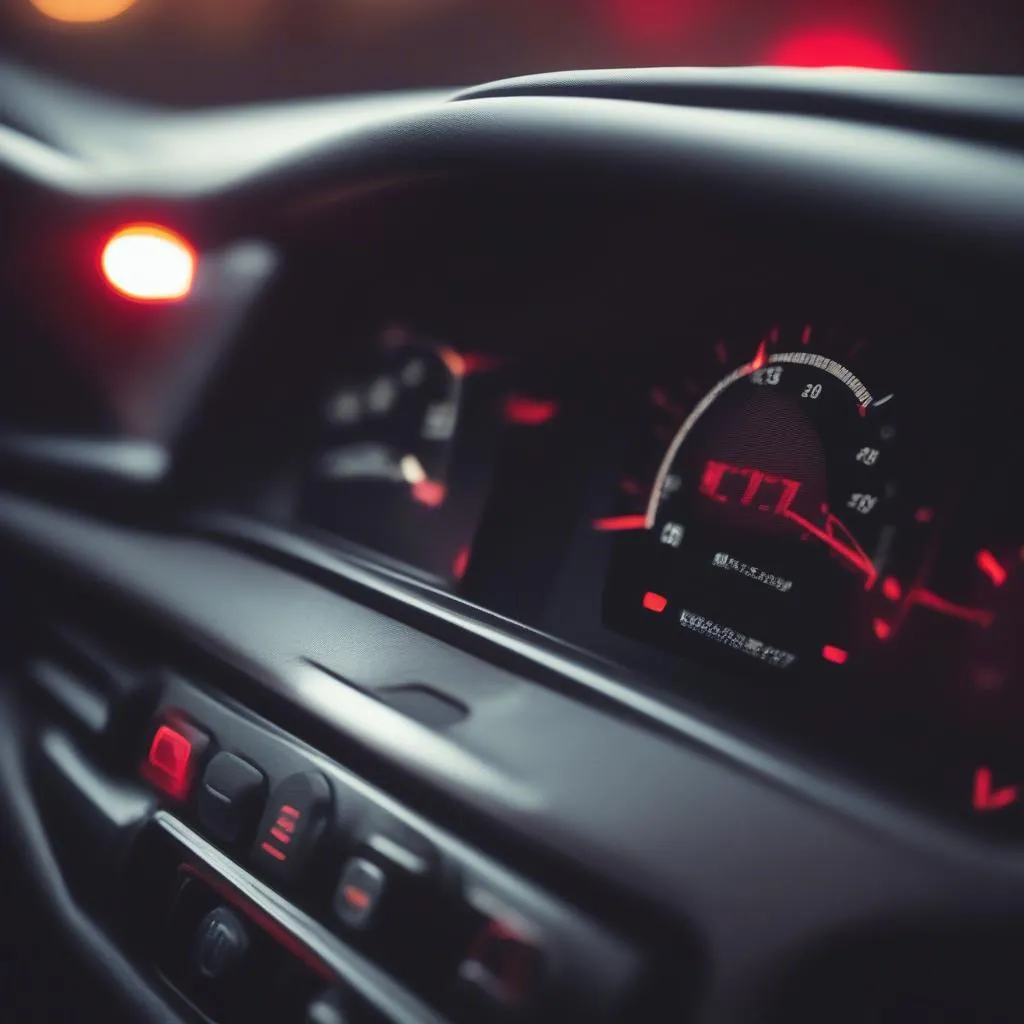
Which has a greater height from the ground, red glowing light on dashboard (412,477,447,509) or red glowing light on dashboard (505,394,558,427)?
red glowing light on dashboard (505,394,558,427)

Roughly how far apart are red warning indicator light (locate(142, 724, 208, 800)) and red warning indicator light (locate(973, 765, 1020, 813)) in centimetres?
61

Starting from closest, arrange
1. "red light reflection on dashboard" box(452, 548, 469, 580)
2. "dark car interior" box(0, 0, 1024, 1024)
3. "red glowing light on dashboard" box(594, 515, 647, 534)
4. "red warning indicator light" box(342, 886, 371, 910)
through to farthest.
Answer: "dark car interior" box(0, 0, 1024, 1024) → "red warning indicator light" box(342, 886, 371, 910) → "red glowing light on dashboard" box(594, 515, 647, 534) → "red light reflection on dashboard" box(452, 548, 469, 580)

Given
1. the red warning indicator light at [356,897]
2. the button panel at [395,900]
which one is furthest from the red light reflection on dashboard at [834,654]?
the red warning indicator light at [356,897]

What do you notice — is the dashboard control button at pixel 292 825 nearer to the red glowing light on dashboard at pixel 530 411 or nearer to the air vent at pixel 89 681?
the air vent at pixel 89 681

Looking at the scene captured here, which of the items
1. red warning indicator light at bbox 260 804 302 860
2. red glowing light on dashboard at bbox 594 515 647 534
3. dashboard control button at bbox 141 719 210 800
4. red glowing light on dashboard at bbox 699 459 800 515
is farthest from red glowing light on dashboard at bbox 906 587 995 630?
dashboard control button at bbox 141 719 210 800

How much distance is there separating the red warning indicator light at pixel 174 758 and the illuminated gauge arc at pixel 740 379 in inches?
17.5

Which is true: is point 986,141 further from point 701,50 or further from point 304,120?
point 304,120

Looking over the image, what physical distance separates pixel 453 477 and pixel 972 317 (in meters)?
0.62

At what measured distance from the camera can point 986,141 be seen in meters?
0.59

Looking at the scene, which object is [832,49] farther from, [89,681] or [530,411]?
[89,681]

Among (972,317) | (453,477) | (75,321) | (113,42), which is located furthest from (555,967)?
(113,42)

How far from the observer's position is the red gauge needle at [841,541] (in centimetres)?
79

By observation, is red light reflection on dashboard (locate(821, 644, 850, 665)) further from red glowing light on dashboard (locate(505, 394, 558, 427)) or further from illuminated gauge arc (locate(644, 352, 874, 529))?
red glowing light on dashboard (locate(505, 394, 558, 427))

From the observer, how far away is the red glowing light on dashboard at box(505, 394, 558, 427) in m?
1.08
